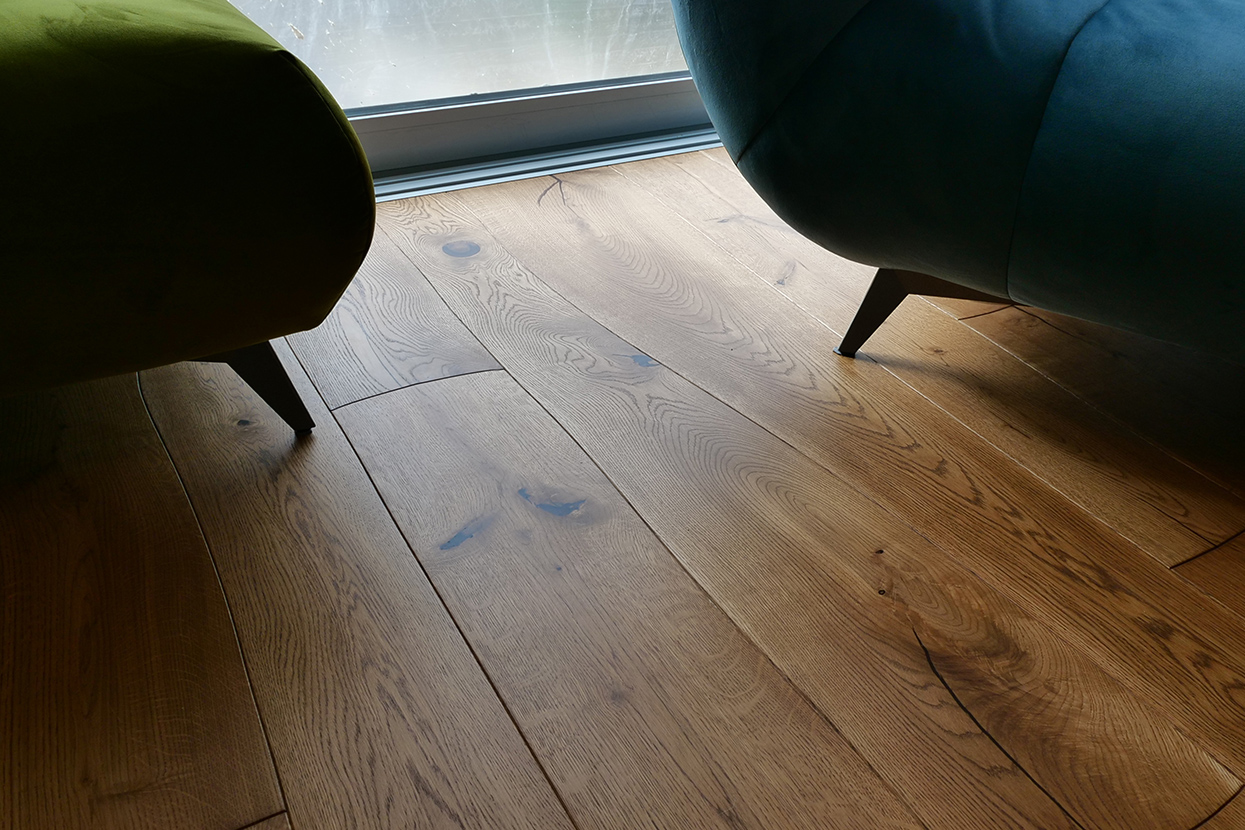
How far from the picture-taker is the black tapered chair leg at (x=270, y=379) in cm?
87

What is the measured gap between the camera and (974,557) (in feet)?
2.74

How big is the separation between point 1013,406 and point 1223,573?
0.29 metres

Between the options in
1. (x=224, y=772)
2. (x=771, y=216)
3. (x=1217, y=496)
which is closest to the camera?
(x=224, y=772)

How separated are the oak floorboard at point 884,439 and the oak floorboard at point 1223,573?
0.05 ft

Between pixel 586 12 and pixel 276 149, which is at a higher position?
pixel 276 149

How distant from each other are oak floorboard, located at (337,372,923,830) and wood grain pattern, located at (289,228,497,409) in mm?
73

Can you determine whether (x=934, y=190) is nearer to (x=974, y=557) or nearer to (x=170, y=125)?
(x=974, y=557)

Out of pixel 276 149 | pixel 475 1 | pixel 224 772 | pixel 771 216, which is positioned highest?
pixel 276 149

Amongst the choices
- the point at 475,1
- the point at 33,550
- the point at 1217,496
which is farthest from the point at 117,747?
the point at 475,1

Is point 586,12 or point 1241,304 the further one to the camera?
point 586,12

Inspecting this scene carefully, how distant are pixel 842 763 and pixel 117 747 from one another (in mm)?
527

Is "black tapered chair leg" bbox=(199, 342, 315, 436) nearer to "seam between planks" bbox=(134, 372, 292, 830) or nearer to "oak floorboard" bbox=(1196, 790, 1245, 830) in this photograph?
"seam between planks" bbox=(134, 372, 292, 830)

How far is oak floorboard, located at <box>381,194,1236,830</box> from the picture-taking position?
64cm

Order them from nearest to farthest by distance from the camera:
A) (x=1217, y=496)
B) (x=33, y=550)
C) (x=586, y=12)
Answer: (x=33, y=550), (x=1217, y=496), (x=586, y=12)
